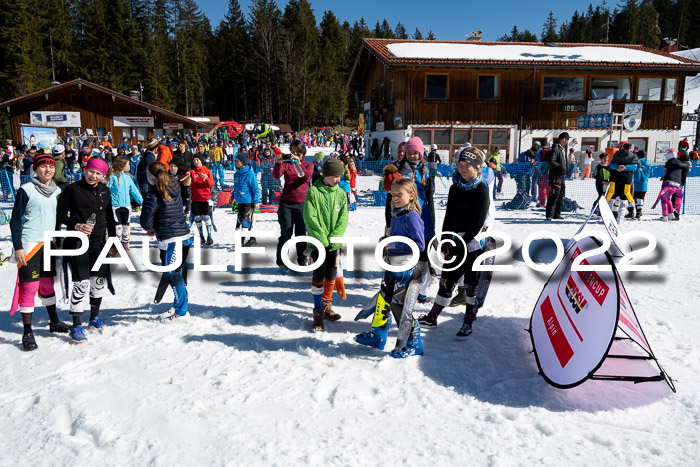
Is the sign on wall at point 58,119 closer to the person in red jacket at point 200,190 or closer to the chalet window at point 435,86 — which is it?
the chalet window at point 435,86

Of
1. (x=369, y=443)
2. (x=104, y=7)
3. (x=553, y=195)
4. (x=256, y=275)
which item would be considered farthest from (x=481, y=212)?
(x=104, y=7)

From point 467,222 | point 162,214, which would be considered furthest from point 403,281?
point 162,214

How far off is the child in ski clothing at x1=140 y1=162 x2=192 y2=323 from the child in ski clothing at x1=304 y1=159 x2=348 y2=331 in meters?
1.36

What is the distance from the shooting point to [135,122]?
37.9 metres

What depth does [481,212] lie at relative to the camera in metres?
4.33

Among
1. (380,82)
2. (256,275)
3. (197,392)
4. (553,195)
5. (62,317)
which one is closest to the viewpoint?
(197,392)

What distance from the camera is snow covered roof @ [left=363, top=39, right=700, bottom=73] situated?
77.5 ft

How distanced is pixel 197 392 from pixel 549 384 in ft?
8.92

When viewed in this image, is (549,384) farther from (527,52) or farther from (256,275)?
(527,52)

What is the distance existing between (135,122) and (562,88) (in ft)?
104

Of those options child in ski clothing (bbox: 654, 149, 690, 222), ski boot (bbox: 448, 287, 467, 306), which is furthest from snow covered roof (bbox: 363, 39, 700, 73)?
ski boot (bbox: 448, 287, 467, 306)

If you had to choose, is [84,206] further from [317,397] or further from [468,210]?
[468,210]

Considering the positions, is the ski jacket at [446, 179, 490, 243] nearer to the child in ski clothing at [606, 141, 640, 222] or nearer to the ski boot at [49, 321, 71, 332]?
the ski boot at [49, 321, 71, 332]

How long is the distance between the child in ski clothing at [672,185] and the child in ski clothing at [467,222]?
8324mm
